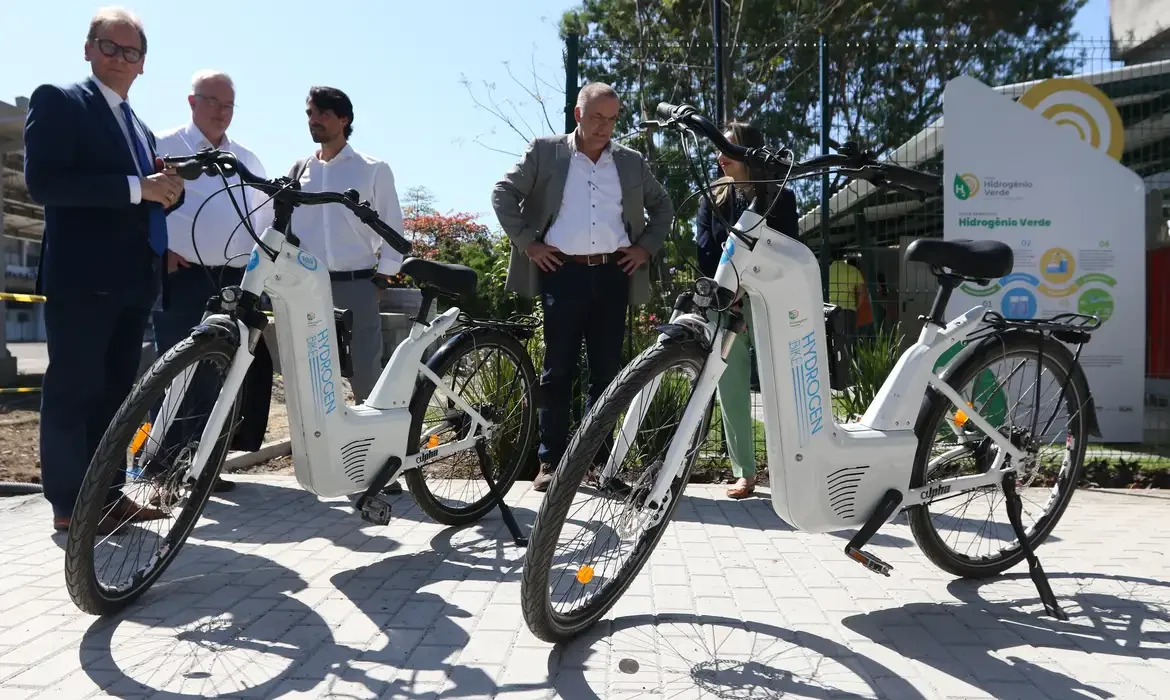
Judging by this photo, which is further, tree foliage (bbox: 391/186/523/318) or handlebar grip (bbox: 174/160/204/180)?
tree foliage (bbox: 391/186/523/318)

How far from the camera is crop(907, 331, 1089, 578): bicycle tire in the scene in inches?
133

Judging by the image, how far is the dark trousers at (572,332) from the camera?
198 inches

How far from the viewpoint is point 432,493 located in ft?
14.3

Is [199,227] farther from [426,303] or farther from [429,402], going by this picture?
[429,402]

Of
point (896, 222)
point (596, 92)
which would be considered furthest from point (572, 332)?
point (896, 222)

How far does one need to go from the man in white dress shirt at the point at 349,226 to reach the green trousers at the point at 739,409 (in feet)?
6.17

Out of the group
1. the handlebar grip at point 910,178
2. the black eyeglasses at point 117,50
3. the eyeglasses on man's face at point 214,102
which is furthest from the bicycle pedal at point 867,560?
the eyeglasses on man's face at point 214,102

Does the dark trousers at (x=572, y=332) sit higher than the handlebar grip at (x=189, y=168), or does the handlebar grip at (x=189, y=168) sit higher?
the handlebar grip at (x=189, y=168)

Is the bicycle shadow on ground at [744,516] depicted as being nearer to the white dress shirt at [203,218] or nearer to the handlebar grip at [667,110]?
the handlebar grip at [667,110]

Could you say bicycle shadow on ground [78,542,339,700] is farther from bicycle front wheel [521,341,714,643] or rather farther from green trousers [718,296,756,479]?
green trousers [718,296,756,479]

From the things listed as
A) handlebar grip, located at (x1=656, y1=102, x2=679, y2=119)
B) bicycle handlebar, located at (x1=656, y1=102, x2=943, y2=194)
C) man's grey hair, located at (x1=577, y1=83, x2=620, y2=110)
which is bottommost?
bicycle handlebar, located at (x1=656, y1=102, x2=943, y2=194)

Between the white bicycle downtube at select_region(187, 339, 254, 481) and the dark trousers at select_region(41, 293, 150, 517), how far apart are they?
3.44ft

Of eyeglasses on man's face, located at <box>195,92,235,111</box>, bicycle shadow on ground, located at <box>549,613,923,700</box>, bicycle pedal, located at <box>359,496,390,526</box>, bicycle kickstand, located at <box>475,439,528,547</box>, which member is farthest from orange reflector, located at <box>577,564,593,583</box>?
eyeglasses on man's face, located at <box>195,92,235,111</box>

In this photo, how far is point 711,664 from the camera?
110 inches
